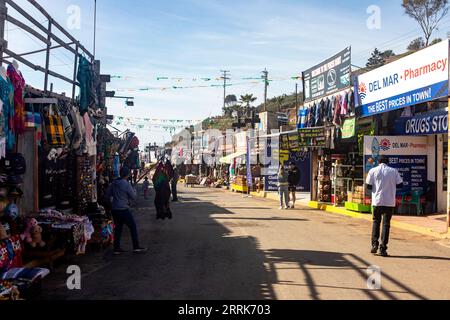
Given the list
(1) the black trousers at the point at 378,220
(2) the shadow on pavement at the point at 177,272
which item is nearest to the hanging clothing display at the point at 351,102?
(2) the shadow on pavement at the point at 177,272

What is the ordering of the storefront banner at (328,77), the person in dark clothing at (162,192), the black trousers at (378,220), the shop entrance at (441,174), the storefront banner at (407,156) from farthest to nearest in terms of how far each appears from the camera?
the storefront banner at (328,77) < the storefront banner at (407,156) < the shop entrance at (441,174) < the person in dark clothing at (162,192) < the black trousers at (378,220)

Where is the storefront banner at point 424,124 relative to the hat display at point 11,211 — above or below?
above

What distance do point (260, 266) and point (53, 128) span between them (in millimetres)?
4401

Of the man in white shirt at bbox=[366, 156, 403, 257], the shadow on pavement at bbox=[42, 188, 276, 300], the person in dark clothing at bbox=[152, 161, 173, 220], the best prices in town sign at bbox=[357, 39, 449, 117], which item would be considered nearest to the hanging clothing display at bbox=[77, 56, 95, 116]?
the shadow on pavement at bbox=[42, 188, 276, 300]

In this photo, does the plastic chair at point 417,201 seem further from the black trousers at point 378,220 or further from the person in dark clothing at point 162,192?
the person in dark clothing at point 162,192

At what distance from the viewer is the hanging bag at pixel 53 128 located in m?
9.08

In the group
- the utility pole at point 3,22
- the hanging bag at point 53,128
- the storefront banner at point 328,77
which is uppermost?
the storefront banner at point 328,77

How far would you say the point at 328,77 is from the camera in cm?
2073

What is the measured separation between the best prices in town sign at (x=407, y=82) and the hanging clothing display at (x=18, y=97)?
31.8ft

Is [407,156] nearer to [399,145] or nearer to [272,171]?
[399,145]

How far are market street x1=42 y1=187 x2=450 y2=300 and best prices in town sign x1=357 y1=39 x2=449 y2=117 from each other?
150 inches

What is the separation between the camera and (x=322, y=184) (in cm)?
2127

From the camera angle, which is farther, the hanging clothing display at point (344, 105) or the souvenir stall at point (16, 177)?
the hanging clothing display at point (344, 105)
